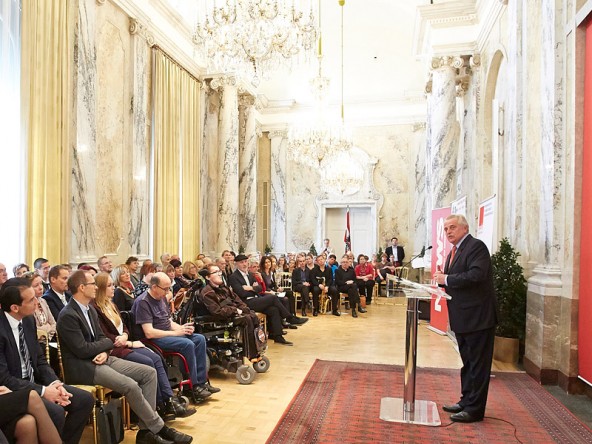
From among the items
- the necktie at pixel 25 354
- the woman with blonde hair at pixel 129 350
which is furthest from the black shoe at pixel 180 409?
the necktie at pixel 25 354

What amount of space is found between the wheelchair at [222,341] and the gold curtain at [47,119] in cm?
261

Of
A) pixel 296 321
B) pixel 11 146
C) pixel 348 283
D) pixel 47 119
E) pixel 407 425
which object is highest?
pixel 47 119

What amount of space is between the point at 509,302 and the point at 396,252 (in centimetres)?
912

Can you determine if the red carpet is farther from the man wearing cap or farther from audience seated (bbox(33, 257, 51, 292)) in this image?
audience seated (bbox(33, 257, 51, 292))

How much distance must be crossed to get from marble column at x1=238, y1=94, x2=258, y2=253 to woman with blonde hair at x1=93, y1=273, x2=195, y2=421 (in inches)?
388

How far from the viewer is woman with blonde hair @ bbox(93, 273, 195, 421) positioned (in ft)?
12.4

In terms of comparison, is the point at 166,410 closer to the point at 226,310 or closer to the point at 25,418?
the point at 25,418

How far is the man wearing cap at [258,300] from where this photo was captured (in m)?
7.03

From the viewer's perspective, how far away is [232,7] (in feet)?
17.2

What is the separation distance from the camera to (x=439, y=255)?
7.72 m

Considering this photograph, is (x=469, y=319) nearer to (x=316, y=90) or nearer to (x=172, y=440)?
(x=172, y=440)

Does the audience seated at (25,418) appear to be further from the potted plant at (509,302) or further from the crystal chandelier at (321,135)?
the crystal chandelier at (321,135)

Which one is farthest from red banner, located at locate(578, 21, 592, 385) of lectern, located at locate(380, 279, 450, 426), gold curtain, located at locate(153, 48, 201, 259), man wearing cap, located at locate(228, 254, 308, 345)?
gold curtain, located at locate(153, 48, 201, 259)

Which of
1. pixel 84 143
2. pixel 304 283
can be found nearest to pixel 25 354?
pixel 84 143
